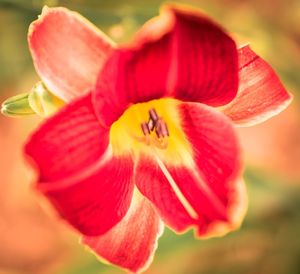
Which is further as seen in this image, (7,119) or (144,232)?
(7,119)

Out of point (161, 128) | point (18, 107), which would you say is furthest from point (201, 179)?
point (18, 107)

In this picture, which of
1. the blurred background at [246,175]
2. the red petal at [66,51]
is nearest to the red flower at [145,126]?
the red petal at [66,51]

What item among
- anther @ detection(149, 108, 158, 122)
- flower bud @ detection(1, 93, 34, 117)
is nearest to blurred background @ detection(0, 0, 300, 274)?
flower bud @ detection(1, 93, 34, 117)

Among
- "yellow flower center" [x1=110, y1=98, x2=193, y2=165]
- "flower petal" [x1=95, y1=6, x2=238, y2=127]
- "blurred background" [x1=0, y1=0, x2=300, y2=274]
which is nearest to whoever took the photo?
"flower petal" [x1=95, y1=6, x2=238, y2=127]

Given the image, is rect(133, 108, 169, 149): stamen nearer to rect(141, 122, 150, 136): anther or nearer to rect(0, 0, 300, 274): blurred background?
rect(141, 122, 150, 136): anther

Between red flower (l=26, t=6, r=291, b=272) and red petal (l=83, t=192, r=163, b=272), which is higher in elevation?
red flower (l=26, t=6, r=291, b=272)

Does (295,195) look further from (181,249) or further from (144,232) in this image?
(144,232)

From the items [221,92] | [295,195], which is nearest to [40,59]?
[221,92]

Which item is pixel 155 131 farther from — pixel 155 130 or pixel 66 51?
pixel 66 51
